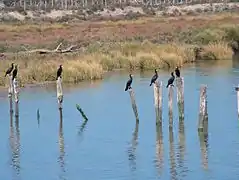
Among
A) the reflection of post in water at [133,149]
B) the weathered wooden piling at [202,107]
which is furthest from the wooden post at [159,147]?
the weathered wooden piling at [202,107]

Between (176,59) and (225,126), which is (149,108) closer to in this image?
(225,126)

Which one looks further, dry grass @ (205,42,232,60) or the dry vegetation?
dry grass @ (205,42,232,60)

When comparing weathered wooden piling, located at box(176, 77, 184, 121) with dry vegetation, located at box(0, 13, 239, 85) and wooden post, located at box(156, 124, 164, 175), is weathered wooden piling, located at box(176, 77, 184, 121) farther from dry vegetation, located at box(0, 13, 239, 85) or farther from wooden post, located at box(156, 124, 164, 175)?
dry vegetation, located at box(0, 13, 239, 85)

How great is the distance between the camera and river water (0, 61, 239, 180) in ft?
66.5

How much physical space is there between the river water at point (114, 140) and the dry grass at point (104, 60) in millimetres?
3667

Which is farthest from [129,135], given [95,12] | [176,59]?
[95,12]

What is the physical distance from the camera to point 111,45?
49.9 meters

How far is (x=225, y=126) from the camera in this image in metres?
25.5

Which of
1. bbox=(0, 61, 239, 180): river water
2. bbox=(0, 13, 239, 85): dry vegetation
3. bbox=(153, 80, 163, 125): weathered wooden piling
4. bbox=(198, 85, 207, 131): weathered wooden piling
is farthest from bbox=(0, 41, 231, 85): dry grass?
bbox=(198, 85, 207, 131): weathered wooden piling

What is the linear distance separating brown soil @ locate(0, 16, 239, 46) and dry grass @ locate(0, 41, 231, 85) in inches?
450

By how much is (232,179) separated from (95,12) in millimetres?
77612

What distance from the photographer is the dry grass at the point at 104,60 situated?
3772cm

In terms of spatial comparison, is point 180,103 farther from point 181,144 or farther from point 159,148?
point 159,148

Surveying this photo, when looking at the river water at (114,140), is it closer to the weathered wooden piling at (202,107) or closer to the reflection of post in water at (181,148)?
the reflection of post in water at (181,148)
